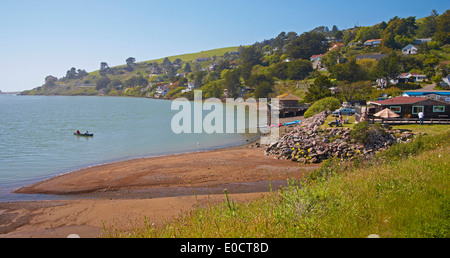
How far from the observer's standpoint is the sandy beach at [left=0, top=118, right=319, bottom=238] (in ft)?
46.7

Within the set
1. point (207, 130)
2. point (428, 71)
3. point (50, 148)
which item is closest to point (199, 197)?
point (50, 148)

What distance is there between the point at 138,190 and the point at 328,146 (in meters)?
16.1

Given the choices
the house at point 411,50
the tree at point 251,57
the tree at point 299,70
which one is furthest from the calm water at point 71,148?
the tree at point 251,57

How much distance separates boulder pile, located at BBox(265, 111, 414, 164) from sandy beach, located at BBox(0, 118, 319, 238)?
1.32 metres

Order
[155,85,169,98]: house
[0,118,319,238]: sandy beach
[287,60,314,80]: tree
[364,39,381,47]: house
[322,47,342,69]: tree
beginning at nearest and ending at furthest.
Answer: [0,118,319,238]: sandy beach < [287,60,314,80]: tree < [322,47,342,69]: tree < [364,39,381,47]: house < [155,85,169,98]: house

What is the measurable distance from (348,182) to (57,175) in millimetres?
22939

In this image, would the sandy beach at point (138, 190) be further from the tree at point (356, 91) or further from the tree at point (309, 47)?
the tree at point (309, 47)

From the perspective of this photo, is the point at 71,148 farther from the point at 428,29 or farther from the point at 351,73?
the point at 428,29

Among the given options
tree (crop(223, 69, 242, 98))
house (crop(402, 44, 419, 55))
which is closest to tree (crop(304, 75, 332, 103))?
tree (crop(223, 69, 242, 98))

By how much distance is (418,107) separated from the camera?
28438 mm

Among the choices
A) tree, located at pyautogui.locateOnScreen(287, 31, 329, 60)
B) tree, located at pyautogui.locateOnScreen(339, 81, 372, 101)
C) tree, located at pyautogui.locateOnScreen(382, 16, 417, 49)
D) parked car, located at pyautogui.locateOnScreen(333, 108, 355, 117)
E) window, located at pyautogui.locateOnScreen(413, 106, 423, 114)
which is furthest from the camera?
tree, located at pyautogui.locateOnScreen(287, 31, 329, 60)

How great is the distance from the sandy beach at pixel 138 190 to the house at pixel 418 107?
14188mm

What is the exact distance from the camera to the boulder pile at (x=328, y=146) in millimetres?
23469

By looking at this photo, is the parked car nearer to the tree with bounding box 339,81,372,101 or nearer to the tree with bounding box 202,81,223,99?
the tree with bounding box 339,81,372,101
